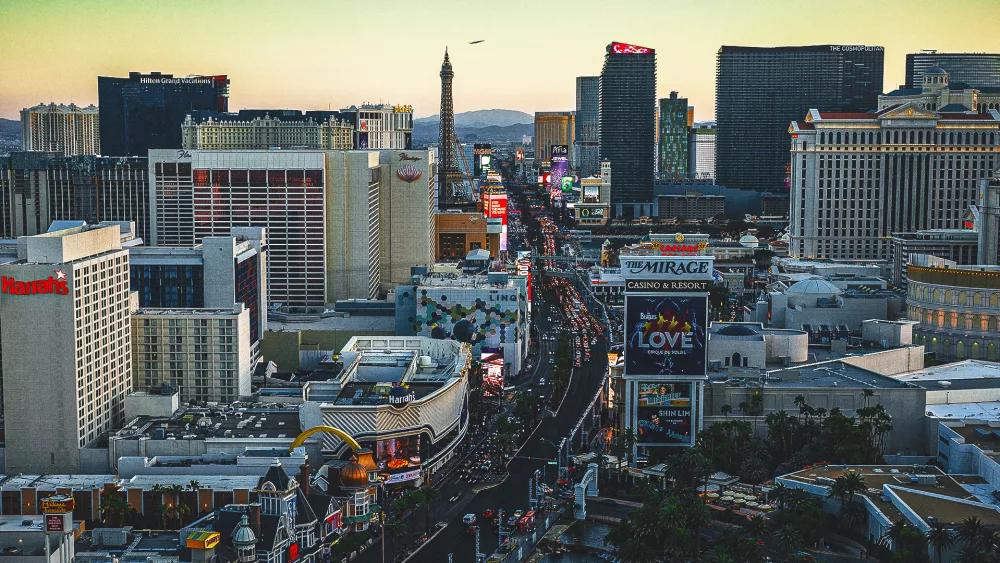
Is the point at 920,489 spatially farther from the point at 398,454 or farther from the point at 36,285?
the point at 36,285

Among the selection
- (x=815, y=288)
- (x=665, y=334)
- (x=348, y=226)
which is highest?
(x=348, y=226)

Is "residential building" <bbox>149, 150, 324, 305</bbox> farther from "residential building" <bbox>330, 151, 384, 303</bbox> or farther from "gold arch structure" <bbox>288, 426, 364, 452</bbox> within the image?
"gold arch structure" <bbox>288, 426, 364, 452</bbox>

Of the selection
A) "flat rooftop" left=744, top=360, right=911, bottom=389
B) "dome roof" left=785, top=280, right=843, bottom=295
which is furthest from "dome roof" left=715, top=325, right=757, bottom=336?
"dome roof" left=785, top=280, right=843, bottom=295

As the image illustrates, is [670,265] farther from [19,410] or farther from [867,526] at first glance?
[19,410]

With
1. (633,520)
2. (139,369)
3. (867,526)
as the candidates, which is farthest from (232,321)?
(867,526)

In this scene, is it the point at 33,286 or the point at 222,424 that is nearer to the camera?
the point at 33,286

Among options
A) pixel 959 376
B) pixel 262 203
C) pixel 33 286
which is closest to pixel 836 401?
pixel 959 376
